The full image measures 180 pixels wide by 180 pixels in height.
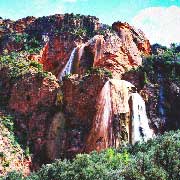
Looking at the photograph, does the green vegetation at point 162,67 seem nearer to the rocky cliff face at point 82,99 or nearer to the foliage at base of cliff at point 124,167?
the rocky cliff face at point 82,99

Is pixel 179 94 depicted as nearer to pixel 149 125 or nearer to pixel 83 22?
pixel 149 125

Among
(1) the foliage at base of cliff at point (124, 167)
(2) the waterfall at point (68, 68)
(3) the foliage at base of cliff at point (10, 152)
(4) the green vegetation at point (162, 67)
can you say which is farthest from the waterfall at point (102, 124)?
(2) the waterfall at point (68, 68)

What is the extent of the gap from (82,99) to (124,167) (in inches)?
758

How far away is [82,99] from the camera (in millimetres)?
55812

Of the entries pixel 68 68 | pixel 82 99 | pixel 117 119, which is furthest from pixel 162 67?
pixel 68 68

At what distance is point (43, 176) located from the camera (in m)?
39.4

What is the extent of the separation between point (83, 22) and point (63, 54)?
5.89m

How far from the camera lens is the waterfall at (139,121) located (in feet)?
175

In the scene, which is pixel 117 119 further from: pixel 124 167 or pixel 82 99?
pixel 124 167

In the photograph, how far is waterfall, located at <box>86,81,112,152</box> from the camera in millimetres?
52000

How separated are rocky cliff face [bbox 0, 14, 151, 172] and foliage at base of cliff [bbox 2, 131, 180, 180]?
10.3 m

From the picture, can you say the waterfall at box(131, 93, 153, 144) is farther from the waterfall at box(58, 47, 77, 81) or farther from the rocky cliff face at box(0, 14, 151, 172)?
the waterfall at box(58, 47, 77, 81)

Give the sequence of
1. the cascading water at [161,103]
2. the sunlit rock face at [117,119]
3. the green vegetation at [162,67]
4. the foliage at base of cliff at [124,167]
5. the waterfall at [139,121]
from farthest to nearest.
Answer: the green vegetation at [162,67]
the cascading water at [161,103]
the waterfall at [139,121]
the sunlit rock face at [117,119]
the foliage at base of cliff at [124,167]

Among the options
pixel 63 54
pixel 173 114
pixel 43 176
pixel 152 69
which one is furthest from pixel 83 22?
pixel 43 176
